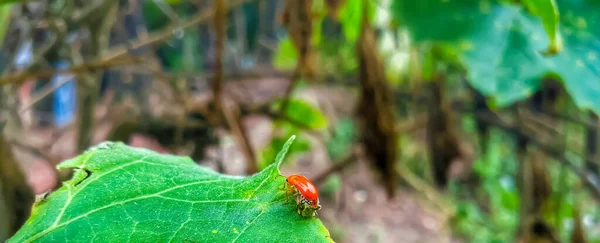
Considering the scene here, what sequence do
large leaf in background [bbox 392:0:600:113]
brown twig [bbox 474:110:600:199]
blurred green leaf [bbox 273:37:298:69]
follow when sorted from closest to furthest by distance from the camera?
large leaf in background [bbox 392:0:600:113]
brown twig [bbox 474:110:600:199]
blurred green leaf [bbox 273:37:298:69]

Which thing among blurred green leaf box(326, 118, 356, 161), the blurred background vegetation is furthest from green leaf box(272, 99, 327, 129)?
blurred green leaf box(326, 118, 356, 161)

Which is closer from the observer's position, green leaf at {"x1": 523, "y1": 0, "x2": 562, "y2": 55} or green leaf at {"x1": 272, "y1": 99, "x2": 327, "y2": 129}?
green leaf at {"x1": 523, "y1": 0, "x2": 562, "y2": 55}

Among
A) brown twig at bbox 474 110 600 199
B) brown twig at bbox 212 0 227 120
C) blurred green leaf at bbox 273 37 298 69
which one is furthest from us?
blurred green leaf at bbox 273 37 298 69

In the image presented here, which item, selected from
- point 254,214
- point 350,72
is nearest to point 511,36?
point 254,214

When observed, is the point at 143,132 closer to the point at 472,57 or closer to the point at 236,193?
the point at 472,57

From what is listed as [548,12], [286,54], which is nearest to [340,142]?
[286,54]

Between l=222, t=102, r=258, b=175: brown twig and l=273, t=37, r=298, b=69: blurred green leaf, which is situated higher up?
l=273, t=37, r=298, b=69: blurred green leaf

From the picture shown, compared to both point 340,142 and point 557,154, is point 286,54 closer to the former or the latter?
point 557,154

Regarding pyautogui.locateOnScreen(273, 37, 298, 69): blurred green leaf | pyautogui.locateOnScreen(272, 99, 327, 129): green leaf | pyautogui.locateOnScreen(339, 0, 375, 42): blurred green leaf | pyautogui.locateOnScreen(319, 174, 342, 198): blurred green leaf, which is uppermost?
pyautogui.locateOnScreen(339, 0, 375, 42): blurred green leaf

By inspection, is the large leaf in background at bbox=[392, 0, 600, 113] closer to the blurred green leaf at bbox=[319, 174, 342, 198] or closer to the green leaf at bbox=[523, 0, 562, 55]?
the green leaf at bbox=[523, 0, 562, 55]
